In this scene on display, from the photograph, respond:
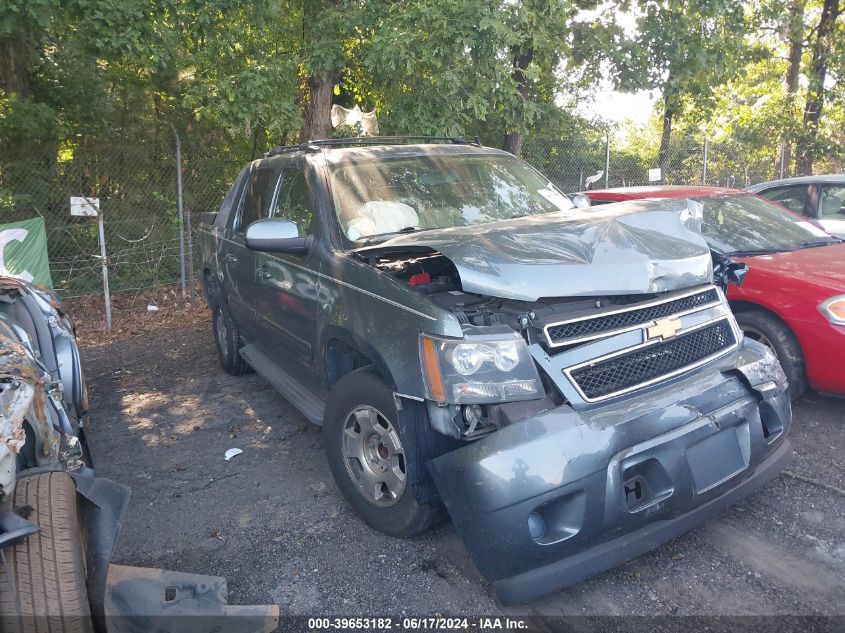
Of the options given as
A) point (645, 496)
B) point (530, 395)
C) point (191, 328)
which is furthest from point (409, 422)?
point (191, 328)

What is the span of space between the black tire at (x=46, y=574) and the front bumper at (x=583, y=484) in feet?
4.43

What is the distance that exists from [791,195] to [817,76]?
7.53 metres

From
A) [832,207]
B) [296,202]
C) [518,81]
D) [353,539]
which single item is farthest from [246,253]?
[832,207]

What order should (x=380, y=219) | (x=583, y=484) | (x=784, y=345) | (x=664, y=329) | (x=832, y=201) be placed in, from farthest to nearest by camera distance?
1. (x=832, y=201)
2. (x=784, y=345)
3. (x=380, y=219)
4. (x=664, y=329)
5. (x=583, y=484)

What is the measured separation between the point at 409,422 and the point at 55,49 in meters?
11.4

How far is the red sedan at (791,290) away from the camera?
14.7 ft

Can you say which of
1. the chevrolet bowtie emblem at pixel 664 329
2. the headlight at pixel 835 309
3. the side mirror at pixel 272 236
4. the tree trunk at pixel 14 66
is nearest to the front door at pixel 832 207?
the headlight at pixel 835 309

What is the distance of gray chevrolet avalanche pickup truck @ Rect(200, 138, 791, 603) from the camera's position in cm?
262

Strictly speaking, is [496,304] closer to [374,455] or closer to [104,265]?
[374,455]

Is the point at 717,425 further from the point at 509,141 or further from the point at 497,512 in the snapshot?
the point at 509,141

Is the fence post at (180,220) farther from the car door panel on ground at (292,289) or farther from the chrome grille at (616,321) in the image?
the chrome grille at (616,321)

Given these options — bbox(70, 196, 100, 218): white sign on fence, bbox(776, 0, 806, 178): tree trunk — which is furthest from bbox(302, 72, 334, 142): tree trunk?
bbox(776, 0, 806, 178): tree trunk

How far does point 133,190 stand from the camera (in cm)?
1059

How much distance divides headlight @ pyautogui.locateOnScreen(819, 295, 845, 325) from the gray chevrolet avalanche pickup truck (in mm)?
1224
